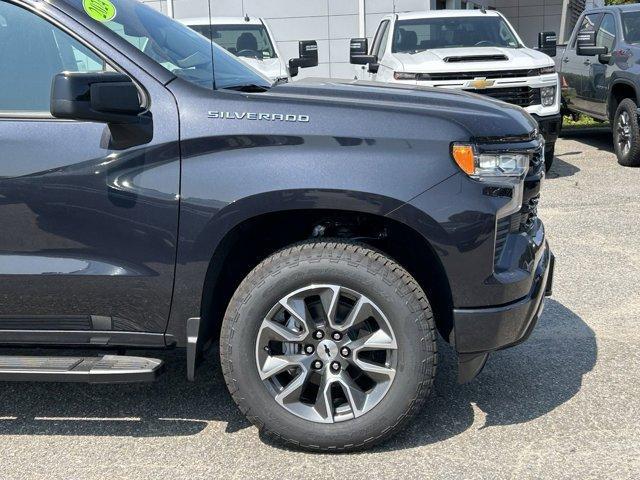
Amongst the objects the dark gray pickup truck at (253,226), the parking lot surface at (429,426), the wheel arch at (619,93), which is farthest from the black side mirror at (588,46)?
the dark gray pickup truck at (253,226)

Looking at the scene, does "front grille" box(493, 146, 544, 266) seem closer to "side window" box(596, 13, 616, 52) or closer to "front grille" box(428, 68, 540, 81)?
"front grille" box(428, 68, 540, 81)

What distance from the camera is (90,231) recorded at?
3260 mm

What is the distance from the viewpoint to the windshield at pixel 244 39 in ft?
35.9

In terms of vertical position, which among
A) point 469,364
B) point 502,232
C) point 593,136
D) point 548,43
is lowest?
point 593,136

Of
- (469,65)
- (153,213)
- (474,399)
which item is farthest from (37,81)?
(469,65)

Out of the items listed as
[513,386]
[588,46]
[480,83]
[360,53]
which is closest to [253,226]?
[513,386]

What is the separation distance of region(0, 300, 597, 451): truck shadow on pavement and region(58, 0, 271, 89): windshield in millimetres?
1492

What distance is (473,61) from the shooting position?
900 centimetres

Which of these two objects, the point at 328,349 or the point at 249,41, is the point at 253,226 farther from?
the point at 249,41

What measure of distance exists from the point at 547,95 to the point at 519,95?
13.3 inches

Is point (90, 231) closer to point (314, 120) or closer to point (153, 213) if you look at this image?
point (153, 213)

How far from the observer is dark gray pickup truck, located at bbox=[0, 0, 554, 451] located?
3.18m

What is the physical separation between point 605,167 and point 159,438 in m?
8.14

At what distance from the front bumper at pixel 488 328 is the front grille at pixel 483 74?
227 inches
